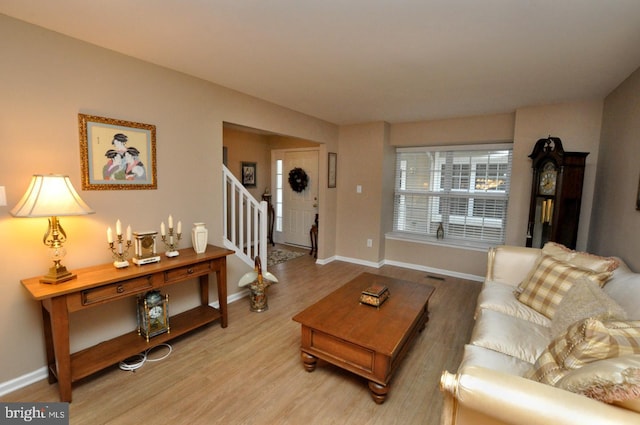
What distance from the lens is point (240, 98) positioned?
3.24 m

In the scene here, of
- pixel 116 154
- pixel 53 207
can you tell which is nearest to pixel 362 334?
pixel 53 207

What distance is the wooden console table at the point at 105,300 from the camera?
1.81 metres

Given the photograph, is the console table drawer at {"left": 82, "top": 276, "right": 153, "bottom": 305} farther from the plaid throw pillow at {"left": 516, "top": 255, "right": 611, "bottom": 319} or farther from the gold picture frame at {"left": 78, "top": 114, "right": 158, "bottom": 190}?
the plaid throw pillow at {"left": 516, "top": 255, "right": 611, "bottom": 319}

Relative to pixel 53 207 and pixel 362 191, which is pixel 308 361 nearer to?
pixel 53 207

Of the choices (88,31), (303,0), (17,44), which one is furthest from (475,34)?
(17,44)

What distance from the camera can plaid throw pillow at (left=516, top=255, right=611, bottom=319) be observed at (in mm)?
2016

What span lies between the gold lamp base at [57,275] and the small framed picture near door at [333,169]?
140 inches

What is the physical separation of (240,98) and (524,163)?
347cm

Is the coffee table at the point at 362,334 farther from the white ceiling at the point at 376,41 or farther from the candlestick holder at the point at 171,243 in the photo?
the white ceiling at the point at 376,41

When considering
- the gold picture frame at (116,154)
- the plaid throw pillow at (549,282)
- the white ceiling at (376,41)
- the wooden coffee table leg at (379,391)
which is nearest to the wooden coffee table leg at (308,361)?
the wooden coffee table leg at (379,391)

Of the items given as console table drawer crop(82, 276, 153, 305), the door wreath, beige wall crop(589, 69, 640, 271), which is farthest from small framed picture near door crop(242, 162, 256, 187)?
beige wall crop(589, 69, 640, 271)

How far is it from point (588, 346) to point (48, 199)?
9.38 feet

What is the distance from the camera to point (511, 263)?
2.71 m

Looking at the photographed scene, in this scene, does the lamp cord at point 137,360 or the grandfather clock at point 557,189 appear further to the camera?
the grandfather clock at point 557,189
